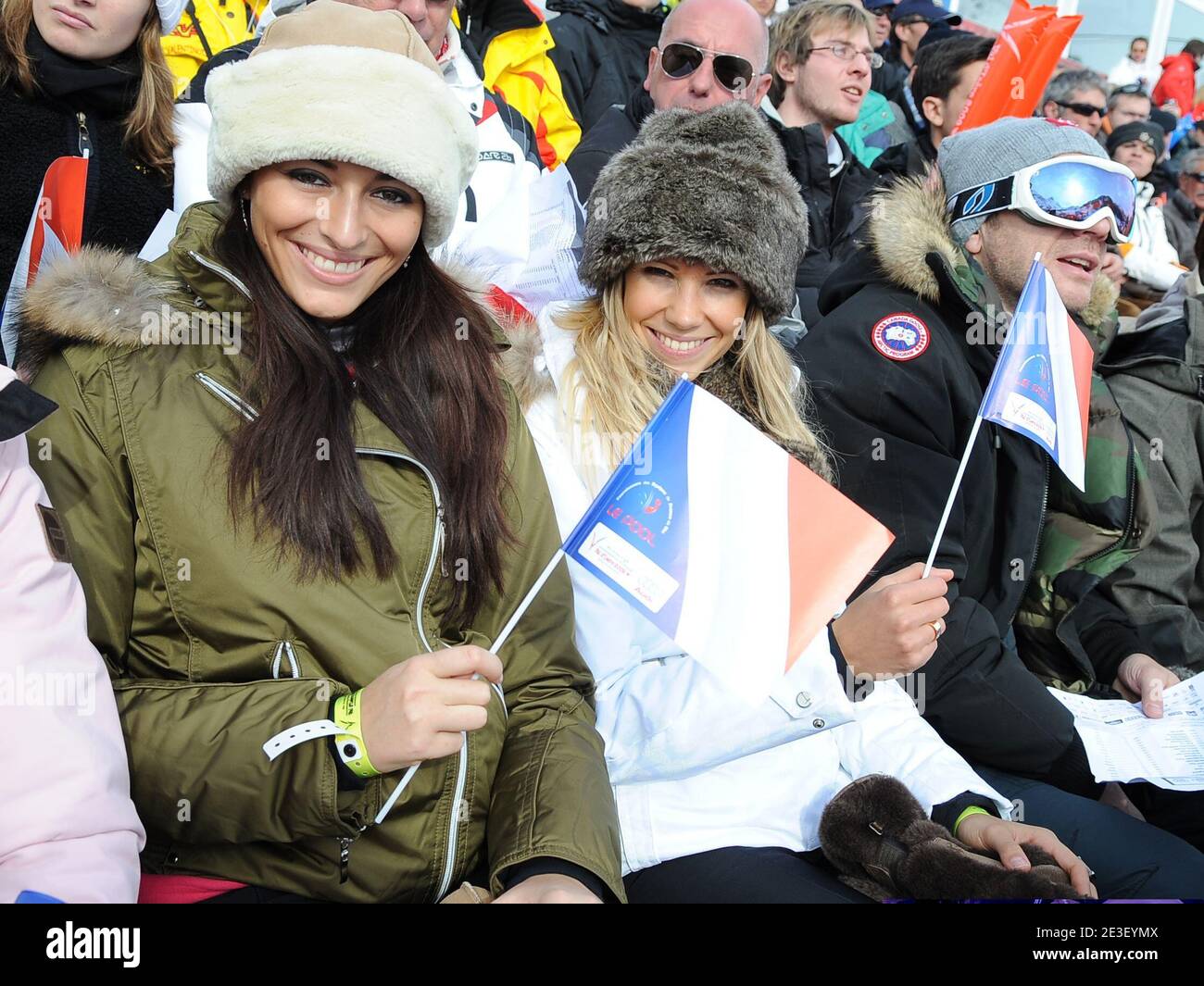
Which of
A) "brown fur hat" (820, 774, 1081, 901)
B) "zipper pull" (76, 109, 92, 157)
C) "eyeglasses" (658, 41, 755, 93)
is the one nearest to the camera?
"brown fur hat" (820, 774, 1081, 901)

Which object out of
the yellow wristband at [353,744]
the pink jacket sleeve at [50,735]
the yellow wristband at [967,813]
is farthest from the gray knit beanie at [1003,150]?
the pink jacket sleeve at [50,735]

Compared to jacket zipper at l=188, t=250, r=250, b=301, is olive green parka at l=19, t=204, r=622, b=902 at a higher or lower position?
lower

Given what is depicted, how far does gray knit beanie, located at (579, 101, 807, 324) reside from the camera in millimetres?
3334

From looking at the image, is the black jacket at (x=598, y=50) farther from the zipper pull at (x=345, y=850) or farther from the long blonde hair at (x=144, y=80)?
the zipper pull at (x=345, y=850)

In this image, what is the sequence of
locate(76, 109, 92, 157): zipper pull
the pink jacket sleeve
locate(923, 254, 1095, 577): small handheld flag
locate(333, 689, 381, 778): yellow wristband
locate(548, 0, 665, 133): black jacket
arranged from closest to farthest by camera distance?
the pink jacket sleeve → locate(333, 689, 381, 778): yellow wristband → locate(923, 254, 1095, 577): small handheld flag → locate(76, 109, 92, 157): zipper pull → locate(548, 0, 665, 133): black jacket

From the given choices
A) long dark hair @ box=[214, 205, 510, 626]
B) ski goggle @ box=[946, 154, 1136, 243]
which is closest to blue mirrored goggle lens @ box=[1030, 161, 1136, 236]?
ski goggle @ box=[946, 154, 1136, 243]

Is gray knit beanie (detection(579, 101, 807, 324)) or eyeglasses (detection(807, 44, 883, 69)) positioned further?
eyeglasses (detection(807, 44, 883, 69))

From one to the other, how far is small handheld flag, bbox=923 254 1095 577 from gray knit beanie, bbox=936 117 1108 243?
980 mm

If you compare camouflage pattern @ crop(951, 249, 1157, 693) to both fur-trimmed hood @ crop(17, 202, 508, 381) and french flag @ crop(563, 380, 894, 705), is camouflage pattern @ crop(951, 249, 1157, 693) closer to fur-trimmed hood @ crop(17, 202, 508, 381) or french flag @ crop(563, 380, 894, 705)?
french flag @ crop(563, 380, 894, 705)

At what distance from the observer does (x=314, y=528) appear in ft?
7.48

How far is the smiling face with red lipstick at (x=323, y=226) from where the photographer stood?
8.07ft

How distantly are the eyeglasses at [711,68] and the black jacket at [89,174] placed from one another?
7.53 feet

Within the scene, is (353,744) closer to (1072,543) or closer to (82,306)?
(82,306)

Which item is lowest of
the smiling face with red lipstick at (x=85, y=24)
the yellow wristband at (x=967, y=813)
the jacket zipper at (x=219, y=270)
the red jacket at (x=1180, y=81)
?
the yellow wristband at (x=967, y=813)
